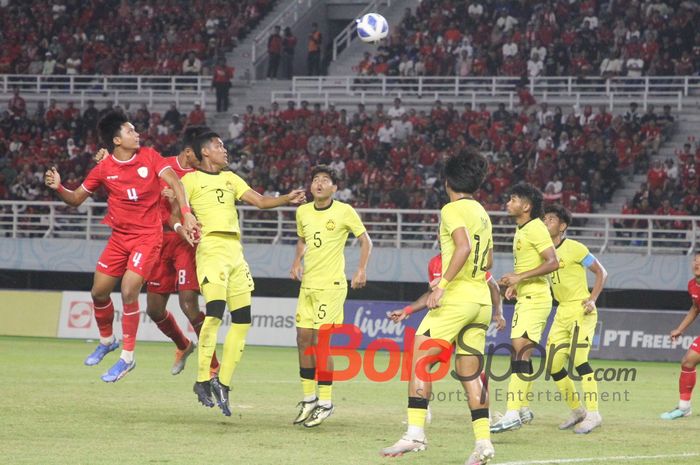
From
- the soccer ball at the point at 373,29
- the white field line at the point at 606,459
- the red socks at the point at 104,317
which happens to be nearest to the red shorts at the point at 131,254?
the red socks at the point at 104,317

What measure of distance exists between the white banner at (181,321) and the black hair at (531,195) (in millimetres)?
14565

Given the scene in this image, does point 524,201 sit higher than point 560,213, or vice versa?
point 524,201

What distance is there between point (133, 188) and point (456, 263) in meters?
4.70

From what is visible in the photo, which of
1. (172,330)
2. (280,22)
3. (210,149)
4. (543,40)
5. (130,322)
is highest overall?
(280,22)

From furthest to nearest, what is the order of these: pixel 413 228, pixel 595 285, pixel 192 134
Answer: pixel 413 228, pixel 595 285, pixel 192 134

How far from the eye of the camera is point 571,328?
1290cm

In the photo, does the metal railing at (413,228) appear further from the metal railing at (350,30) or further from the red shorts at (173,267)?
the red shorts at (173,267)

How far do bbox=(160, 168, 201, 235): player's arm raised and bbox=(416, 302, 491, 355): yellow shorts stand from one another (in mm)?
3197

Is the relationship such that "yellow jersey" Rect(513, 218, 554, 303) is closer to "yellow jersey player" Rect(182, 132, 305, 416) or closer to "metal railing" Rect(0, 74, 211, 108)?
"yellow jersey player" Rect(182, 132, 305, 416)

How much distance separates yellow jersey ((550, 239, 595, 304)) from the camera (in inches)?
514

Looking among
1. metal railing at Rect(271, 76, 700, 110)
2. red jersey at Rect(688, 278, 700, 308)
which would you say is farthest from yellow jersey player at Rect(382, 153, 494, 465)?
metal railing at Rect(271, 76, 700, 110)

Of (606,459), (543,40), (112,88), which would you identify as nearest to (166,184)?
(606,459)

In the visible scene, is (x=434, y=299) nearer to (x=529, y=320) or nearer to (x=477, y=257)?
(x=477, y=257)

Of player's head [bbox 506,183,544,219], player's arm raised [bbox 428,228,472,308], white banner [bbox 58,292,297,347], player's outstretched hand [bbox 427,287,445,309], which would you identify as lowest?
white banner [bbox 58,292,297,347]
